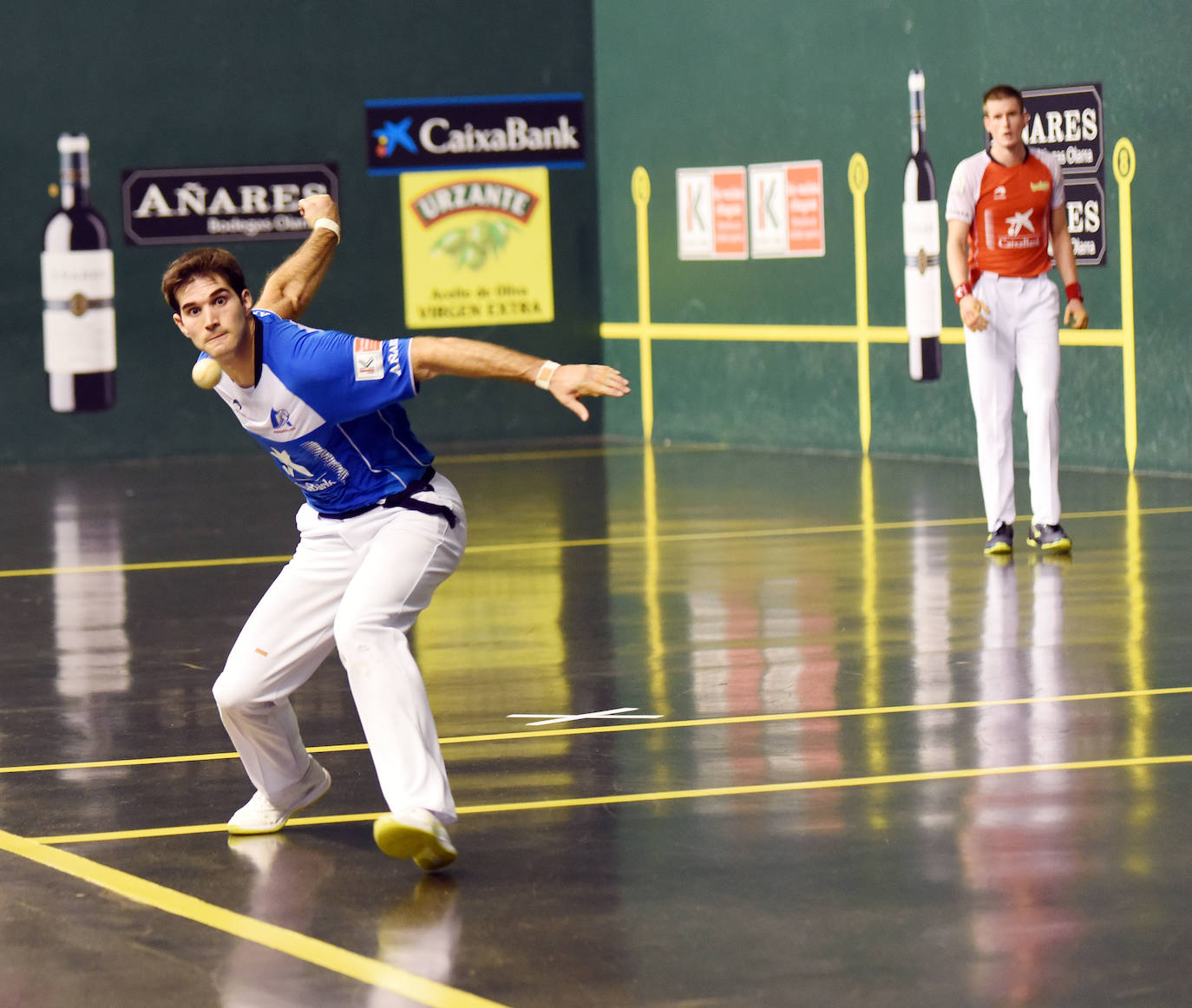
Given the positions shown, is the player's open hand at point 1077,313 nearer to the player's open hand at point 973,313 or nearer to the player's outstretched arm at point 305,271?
the player's open hand at point 973,313

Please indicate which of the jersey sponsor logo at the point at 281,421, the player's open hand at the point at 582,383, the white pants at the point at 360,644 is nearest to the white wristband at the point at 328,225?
the white pants at the point at 360,644

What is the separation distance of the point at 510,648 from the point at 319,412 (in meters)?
3.16

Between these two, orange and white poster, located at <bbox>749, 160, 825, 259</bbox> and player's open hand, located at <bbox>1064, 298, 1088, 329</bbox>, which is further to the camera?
orange and white poster, located at <bbox>749, 160, 825, 259</bbox>

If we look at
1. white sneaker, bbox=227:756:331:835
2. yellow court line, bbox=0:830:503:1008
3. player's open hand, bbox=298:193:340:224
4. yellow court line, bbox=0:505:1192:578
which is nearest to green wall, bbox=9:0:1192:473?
yellow court line, bbox=0:505:1192:578

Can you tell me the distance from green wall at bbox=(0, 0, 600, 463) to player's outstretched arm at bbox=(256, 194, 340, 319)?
36.7 ft

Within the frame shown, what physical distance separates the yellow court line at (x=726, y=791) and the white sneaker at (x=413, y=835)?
0.65 meters

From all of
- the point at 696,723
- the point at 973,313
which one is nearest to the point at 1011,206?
the point at 973,313

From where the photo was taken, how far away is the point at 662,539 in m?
11.8

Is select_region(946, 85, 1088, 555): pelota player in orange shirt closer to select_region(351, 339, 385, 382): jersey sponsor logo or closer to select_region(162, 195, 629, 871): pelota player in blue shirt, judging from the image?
select_region(162, 195, 629, 871): pelota player in blue shirt

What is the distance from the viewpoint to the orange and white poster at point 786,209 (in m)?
16.4

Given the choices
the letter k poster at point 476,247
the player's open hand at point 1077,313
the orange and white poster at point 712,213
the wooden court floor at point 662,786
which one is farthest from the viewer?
the letter k poster at point 476,247

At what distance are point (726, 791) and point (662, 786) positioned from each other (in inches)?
7.4

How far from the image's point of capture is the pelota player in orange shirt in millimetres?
10508

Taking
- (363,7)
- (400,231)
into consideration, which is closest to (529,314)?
(400,231)
